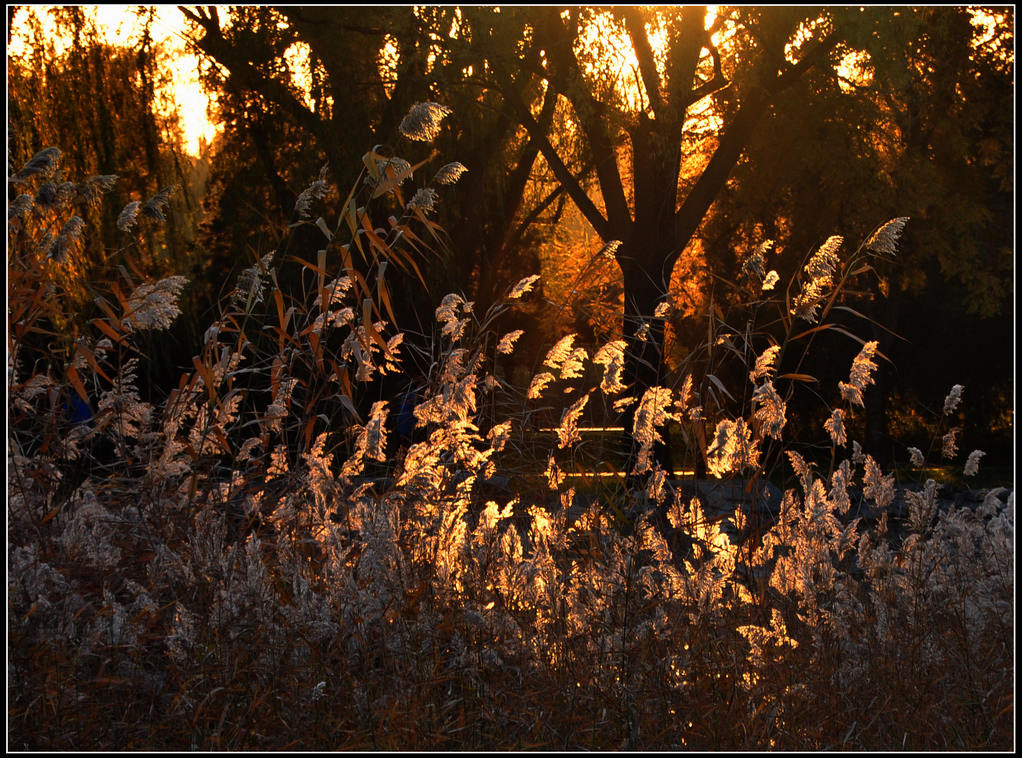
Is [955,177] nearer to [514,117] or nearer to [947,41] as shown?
[947,41]

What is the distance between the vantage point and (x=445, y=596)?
280 cm

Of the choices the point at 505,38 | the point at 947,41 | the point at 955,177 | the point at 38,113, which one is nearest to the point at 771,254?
the point at 955,177

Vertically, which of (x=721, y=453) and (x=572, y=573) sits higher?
(x=721, y=453)

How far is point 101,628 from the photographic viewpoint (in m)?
2.70

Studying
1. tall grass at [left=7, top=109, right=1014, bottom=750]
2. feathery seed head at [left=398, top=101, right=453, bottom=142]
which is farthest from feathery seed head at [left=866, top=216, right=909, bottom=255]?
feathery seed head at [left=398, top=101, right=453, bottom=142]

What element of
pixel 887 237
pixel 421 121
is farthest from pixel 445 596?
pixel 887 237

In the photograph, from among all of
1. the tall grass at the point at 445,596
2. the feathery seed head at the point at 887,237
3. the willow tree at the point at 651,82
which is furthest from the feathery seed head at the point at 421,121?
the willow tree at the point at 651,82

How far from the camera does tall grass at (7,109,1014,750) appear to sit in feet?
8.52

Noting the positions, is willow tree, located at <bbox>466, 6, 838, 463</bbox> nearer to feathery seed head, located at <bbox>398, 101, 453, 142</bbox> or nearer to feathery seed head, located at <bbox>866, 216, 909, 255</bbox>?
feathery seed head, located at <bbox>866, 216, 909, 255</bbox>

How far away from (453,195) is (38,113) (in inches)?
221

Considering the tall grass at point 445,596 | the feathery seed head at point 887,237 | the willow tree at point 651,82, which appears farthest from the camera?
the willow tree at point 651,82

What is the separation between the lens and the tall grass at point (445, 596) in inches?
102

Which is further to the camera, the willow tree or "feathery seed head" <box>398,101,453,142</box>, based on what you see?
the willow tree

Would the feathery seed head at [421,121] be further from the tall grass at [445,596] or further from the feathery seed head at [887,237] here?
the feathery seed head at [887,237]
